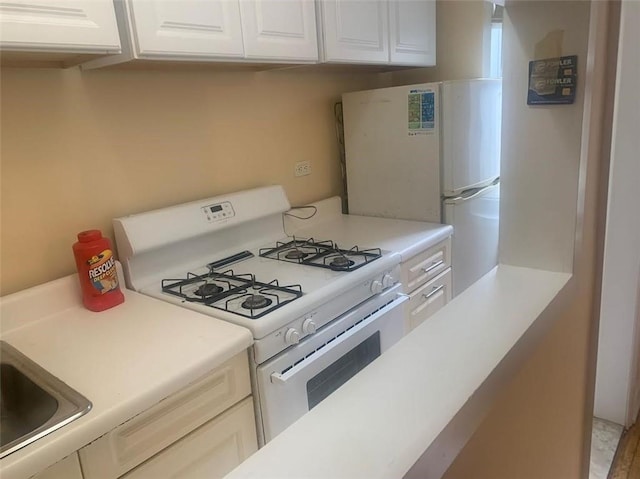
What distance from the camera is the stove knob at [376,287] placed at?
6.04 feet

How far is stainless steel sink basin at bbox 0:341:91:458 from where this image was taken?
3.40 feet

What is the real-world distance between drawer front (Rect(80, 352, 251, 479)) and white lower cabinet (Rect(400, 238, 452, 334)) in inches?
35.7

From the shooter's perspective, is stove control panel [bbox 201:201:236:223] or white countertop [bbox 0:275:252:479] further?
stove control panel [bbox 201:201:236:223]

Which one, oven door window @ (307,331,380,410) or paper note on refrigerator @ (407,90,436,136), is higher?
paper note on refrigerator @ (407,90,436,136)

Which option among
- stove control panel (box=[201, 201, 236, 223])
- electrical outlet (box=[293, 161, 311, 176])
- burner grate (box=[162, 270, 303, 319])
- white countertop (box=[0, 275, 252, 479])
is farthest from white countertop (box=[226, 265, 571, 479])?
electrical outlet (box=[293, 161, 311, 176])

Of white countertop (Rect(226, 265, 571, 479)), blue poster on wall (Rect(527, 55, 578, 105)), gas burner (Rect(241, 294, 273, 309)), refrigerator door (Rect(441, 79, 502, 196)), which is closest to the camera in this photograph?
white countertop (Rect(226, 265, 571, 479))

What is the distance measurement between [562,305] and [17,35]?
1411 millimetres

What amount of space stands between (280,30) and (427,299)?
130 cm

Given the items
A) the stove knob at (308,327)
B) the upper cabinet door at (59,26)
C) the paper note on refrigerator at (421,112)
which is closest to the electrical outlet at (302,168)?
the paper note on refrigerator at (421,112)

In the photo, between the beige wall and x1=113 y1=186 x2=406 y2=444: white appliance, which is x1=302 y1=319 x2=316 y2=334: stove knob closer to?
x1=113 y1=186 x2=406 y2=444: white appliance

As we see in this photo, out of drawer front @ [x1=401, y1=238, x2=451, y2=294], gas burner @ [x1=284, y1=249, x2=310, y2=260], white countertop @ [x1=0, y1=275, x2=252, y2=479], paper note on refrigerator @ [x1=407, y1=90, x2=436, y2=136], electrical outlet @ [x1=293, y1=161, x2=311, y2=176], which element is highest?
paper note on refrigerator @ [x1=407, y1=90, x2=436, y2=136]

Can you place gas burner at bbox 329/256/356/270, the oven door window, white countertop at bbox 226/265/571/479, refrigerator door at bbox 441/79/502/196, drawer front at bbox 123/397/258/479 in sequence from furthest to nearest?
refrigerator door at bbox 441/79/502/196, gas burner at bbox 329/256/356/270, the oven door window, drawer front at bbox 123/397/258/479, white countertop at bbox 226/265/571/479

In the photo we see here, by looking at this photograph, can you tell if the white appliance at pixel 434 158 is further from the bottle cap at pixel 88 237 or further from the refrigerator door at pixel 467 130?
the bottle cap at pixel 88 237

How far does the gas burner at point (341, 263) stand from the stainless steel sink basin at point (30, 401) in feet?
3.20
